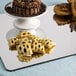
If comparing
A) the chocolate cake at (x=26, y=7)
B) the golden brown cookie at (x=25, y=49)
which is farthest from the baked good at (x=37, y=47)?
the chocolate cake at (x=26, y=7)

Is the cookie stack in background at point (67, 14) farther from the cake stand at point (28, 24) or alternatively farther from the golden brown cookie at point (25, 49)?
the golden brown cookie at point (25, 49)

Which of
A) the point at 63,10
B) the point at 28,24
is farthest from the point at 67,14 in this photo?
the point at 28,24

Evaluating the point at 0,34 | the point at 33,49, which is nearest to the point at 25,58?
the point at 33,49

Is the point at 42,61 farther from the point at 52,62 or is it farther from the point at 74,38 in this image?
the point at 74,38

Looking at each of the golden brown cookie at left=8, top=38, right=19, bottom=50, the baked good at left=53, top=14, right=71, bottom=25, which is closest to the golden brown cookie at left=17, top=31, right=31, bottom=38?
the golden brown cookie at left=8, top=38, right=19, bottom=50

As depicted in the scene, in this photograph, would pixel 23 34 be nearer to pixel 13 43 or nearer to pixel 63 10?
pixel 13 43

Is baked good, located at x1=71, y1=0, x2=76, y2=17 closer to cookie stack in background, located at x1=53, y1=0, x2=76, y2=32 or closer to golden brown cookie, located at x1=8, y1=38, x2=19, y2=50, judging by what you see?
cookie stack in background, located at x1=53, y1=0, x2=76, y2=32
